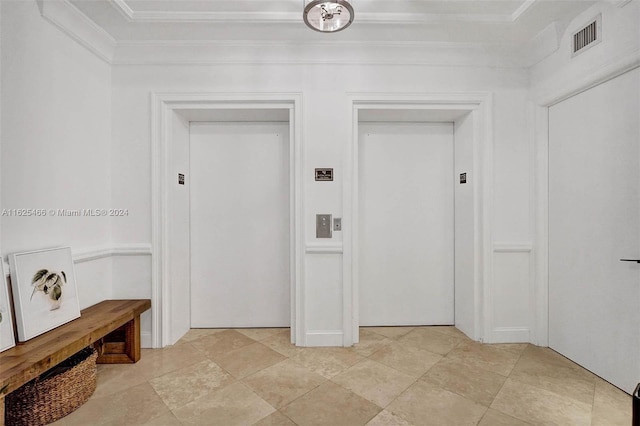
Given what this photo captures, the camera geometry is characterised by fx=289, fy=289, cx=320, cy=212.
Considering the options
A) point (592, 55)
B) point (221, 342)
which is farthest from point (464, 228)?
point (221, 342)

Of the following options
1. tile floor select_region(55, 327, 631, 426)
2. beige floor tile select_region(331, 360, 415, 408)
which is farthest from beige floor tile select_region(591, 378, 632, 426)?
beige floor tile select_region(331, 360, 415, 408)

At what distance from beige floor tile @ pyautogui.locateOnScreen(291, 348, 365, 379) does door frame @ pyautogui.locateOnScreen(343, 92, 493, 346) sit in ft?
0.55

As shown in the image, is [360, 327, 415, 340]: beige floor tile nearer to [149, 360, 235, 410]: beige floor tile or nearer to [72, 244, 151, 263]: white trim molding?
[149, 360, 235, 410]: beige floor tile

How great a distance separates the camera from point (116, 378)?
7.36 ft

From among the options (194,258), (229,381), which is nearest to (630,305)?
(229,381)

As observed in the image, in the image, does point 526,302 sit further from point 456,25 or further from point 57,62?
point 57,62

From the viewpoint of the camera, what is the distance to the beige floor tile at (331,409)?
1.77 meters

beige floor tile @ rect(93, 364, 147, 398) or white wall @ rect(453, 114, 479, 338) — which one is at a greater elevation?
white wall @ rect(453, 114, 479, 338)

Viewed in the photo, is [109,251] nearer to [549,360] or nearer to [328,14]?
[328,14]

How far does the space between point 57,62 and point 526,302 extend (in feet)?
15.0

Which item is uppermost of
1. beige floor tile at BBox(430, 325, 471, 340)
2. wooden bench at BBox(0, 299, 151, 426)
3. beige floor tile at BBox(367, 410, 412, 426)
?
wooden bench at BBox(0, 299, 151, 426)

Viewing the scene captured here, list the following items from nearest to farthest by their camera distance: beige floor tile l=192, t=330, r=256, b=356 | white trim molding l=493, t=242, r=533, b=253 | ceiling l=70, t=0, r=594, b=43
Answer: ceiling l=70, t=0, r=594, b=43 → beige floor tile l=192, t=330, r=256, b=356 → white trim molding l=493, t=242, r=533, b=253

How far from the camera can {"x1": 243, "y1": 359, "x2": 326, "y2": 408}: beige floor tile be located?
6.57ft

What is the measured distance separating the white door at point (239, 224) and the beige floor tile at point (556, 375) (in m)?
2.21
